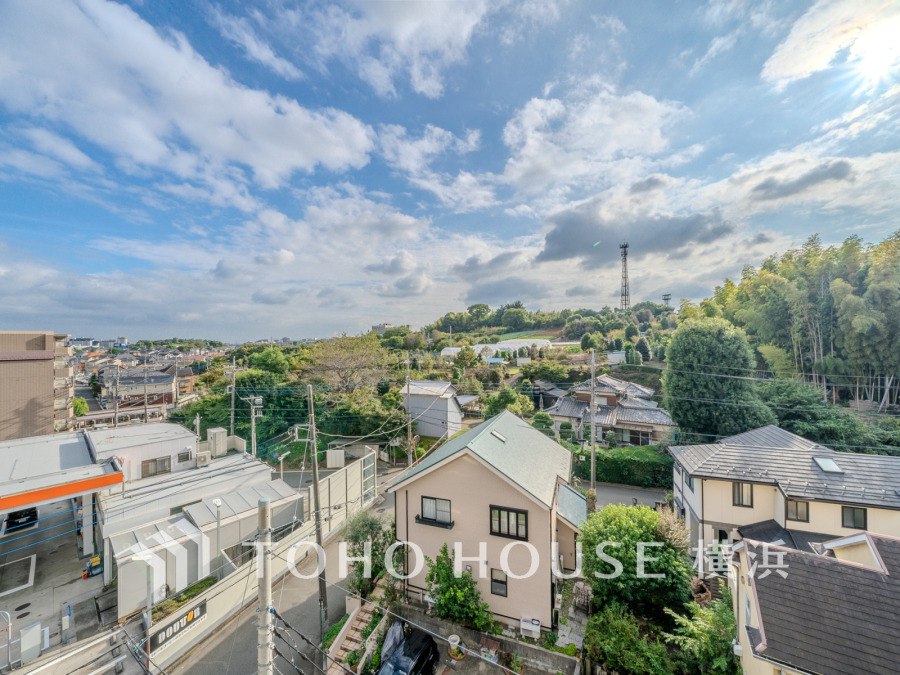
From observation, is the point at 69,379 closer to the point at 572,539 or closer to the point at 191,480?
the point at 191,480

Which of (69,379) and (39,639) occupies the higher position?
(69,379)

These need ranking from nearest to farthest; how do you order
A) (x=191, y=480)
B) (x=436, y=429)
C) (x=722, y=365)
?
1. (x=191, y=480)
2. (x=722, y=365)
3. (x=436, y=429)

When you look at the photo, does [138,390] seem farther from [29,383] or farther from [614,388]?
[614,388]

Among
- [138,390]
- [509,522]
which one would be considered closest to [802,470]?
[509,522]

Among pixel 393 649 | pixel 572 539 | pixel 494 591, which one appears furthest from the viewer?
pixel 572 539

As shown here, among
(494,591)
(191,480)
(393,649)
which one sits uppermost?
(191,480)

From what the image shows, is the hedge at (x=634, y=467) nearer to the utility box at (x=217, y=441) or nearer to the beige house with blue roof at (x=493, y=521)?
the beige house with blue roof at (x=493, y=521)

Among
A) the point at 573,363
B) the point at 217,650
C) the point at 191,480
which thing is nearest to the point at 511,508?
the point at 217,650
